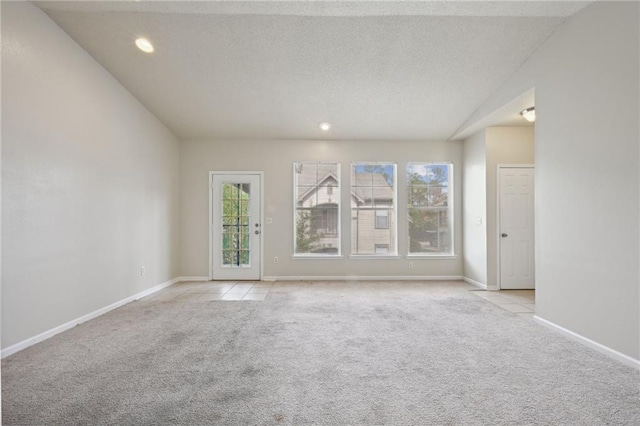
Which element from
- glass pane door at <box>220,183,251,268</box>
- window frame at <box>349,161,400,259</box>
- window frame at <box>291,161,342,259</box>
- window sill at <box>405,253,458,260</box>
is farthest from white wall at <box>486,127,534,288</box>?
glass pane door at <box>220,183,251,268</box>

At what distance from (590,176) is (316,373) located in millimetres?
2928

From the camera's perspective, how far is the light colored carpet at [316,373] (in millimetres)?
1917

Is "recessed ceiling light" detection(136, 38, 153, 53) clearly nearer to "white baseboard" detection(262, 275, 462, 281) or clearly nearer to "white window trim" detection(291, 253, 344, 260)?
"white window trim" detection(291, 253, 344, 260)

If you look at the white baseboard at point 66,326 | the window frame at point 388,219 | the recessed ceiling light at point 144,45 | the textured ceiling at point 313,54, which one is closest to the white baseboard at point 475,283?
the window frame at point 388,219

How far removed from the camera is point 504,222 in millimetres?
5297

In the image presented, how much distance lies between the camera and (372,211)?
615 centimetres

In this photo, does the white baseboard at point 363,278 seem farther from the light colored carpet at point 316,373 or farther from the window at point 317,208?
the light colored carpet at point 316,373

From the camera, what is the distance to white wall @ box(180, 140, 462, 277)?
19.9ft

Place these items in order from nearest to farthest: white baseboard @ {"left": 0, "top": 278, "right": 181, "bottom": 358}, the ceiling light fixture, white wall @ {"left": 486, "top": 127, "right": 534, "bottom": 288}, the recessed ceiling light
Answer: white baseboard @ {"left": 0, "top": 278, "right": 181, "bottom": 358} < the recessed ceiling light < the ceiling light fixture < white wall @ {"left": 486, "top": 127, "right": 534, "bottom": 288}

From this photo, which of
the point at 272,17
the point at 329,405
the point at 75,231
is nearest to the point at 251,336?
the point at 329,405

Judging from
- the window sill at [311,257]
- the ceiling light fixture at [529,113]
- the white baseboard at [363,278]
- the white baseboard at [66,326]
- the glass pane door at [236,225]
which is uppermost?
the ceiling light fixture at [529,113]

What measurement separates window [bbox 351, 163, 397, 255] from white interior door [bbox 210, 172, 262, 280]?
5.85ft

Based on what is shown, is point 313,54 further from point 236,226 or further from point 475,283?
point 475,283

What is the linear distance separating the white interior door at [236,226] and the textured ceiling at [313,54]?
4.13 feet
